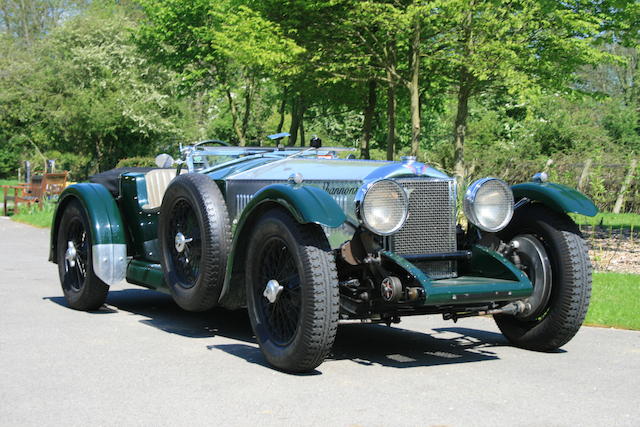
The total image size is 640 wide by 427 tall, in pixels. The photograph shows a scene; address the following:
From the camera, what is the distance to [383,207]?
5.68 meters

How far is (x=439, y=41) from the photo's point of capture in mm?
17172

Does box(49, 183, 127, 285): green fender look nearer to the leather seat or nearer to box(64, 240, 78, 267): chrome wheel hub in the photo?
the leather seat

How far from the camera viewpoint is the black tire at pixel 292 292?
5.25 meters

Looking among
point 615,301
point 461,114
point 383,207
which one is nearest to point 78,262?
point 383,207

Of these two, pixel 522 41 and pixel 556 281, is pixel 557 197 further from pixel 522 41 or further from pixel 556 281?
pixel 522 41

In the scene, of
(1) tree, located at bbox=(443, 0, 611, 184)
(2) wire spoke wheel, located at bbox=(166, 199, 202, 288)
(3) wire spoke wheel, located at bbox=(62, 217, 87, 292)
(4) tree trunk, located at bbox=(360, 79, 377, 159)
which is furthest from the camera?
(4) tree trunk, located at bbox=(360, 79, 377, 159)

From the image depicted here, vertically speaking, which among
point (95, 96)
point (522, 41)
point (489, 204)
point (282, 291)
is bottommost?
point (282, 291)

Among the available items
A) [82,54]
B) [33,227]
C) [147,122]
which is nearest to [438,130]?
[147,122]

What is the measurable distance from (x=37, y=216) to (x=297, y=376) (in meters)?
17.2

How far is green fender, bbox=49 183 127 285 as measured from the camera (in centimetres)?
755

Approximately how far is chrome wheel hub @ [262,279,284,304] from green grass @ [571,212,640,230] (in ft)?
36.8

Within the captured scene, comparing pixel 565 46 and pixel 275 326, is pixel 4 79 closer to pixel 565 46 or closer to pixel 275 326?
pixel 565 46

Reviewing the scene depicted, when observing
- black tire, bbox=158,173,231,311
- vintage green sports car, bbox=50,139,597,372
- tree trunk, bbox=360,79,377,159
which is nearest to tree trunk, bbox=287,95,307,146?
tree trunk, bbox=360,79,377,159

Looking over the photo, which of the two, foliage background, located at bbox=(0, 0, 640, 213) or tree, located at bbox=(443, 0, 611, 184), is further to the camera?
foliage background, located at bbox=(0, 0, 640, 213)
